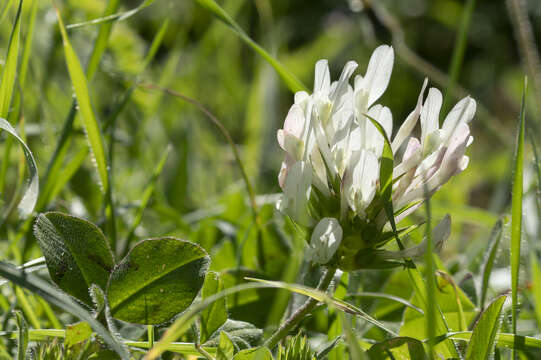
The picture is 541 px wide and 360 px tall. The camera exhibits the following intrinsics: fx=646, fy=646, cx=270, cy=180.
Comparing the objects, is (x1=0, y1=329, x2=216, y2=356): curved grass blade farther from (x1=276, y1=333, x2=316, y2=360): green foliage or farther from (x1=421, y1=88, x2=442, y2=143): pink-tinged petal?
(x1=421, y1=88, x2=442, y2=143): pink-tinged petal

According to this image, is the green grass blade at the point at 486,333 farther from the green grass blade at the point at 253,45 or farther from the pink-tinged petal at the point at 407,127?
the green grass blade at the point at 253,45

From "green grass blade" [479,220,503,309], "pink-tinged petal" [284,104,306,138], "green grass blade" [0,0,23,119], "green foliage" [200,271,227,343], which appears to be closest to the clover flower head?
"pink-tinged petal" [284,104,306,138]

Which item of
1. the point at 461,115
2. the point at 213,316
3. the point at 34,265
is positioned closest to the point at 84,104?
the point at 34,265

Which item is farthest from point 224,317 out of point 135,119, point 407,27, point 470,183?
point 407,27

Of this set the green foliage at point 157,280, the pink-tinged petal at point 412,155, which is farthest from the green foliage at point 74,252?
the pink-tinged petal at point 412,155

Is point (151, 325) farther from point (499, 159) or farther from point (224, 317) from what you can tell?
point (499, 159)

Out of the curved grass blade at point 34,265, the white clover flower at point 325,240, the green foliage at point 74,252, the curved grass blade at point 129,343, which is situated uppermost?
the white clover flower at point 325,240
